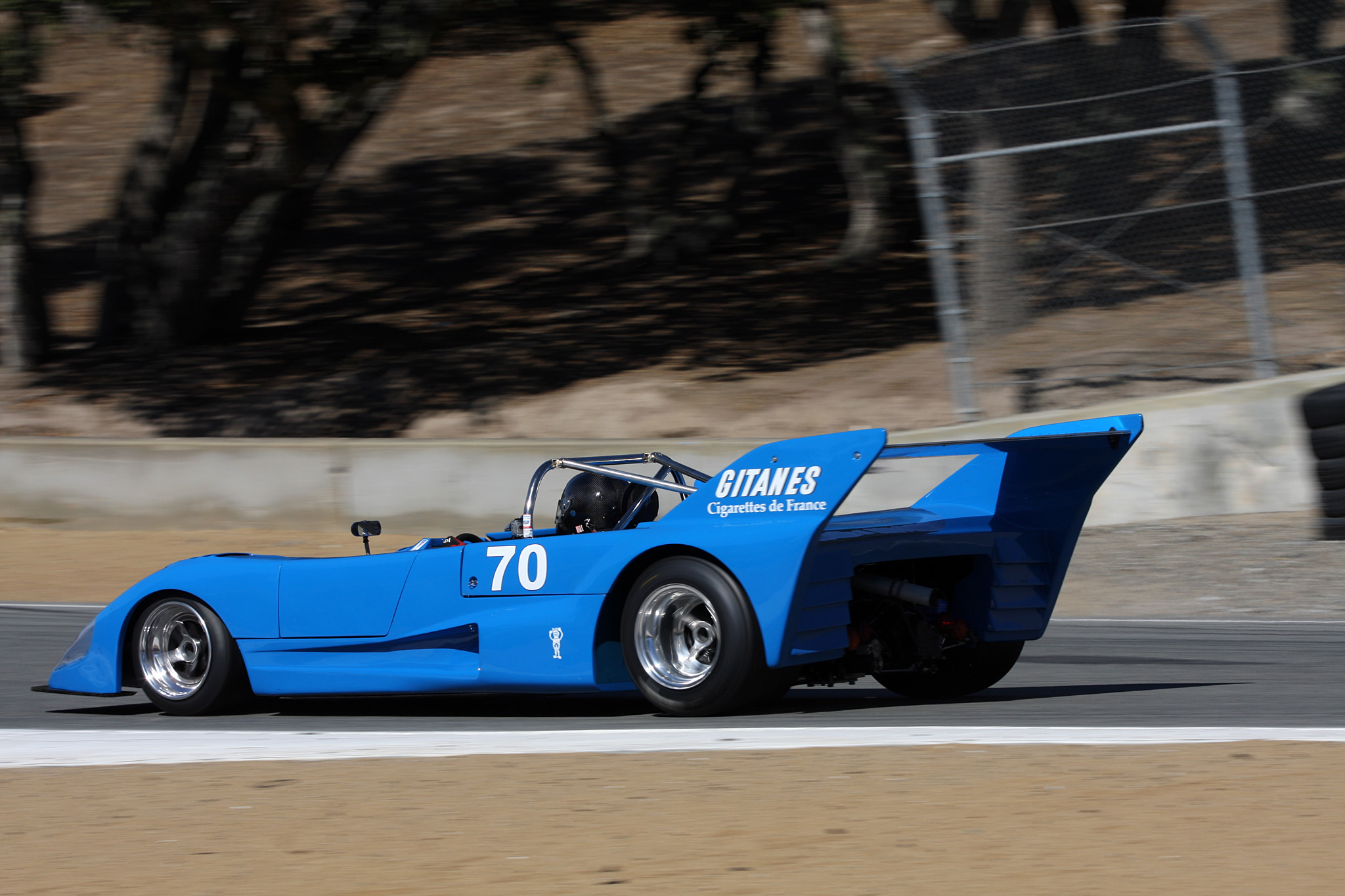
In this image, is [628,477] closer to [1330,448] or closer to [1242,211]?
[1330,448]

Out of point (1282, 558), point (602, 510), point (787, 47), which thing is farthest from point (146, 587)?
point (787, 47)

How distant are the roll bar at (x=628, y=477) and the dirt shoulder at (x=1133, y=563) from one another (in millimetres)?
4888

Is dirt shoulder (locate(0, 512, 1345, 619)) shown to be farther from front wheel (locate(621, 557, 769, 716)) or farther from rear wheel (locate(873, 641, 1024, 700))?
front wheel (locate(621, 557, 769, 716))

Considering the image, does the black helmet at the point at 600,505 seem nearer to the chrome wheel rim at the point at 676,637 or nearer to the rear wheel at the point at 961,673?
the chrome wheel rim at the point at 676,637

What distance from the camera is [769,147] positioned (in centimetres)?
2683

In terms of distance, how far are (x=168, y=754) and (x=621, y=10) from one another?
29.7 metres

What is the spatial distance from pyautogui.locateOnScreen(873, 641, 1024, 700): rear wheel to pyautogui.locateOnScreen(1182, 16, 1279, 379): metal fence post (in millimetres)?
6947

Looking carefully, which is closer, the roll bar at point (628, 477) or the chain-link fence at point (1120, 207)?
the roll bar at point (628, 477)

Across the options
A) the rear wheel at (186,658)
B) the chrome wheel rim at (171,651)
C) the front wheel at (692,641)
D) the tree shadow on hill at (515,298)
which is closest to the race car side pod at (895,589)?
the front wheel at (692,641)

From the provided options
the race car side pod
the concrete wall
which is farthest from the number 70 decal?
the concrete wall

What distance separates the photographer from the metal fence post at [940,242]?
13.6 metres

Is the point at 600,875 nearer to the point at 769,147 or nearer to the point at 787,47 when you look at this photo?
the point at 769,147

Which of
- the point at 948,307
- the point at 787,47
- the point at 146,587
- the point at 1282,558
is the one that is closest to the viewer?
the point at 146,587

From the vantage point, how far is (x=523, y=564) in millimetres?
6672
